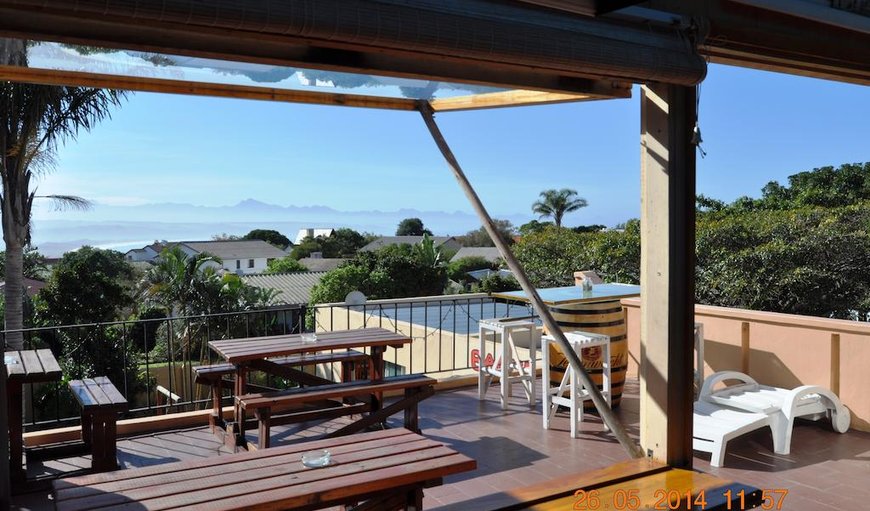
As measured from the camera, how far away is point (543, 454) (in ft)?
14.2

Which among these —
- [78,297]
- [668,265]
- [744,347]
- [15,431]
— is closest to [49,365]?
[15,431]

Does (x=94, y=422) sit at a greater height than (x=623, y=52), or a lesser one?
lesser

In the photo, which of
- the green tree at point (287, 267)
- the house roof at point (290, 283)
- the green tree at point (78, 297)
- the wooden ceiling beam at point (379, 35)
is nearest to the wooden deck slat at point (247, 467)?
the wooden ceiling beam at point (379, 35)

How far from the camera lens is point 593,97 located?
3711 mm

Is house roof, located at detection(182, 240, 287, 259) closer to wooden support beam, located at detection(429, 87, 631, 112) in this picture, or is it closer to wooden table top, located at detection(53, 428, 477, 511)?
wooden support beam, located at detection(429, 87, 631, 112)

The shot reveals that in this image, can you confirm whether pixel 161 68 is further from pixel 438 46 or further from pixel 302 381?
pixel 302 381

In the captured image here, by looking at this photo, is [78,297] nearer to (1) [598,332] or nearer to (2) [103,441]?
(2) [103,441]

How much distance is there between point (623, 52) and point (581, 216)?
5377 centimetres

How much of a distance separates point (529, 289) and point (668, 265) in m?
0.82

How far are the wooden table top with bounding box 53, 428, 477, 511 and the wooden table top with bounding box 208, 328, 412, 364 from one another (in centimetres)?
168

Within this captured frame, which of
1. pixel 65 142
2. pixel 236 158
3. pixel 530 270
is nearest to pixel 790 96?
pixel 530 270

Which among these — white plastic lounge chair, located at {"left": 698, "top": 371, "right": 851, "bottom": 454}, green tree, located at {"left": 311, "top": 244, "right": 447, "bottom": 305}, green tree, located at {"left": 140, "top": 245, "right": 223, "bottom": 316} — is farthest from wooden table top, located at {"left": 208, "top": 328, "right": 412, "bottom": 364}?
green tree, located at {"left": 311, "top": 244, "right": 447, "bottom": 305}

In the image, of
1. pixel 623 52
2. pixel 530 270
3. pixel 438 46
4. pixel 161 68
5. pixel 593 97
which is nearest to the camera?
pixel 438 46

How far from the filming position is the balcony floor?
3.72 metres
